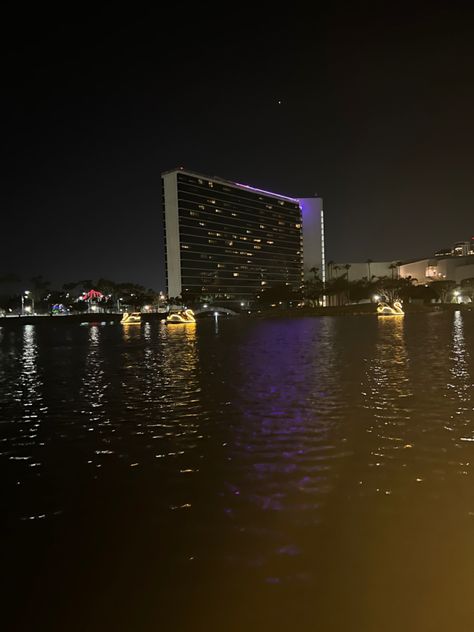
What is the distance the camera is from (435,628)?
11.1ft

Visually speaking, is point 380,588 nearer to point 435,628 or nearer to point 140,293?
point 435,628

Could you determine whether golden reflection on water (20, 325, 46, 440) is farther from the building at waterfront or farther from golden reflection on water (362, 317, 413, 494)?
the building at waterfront

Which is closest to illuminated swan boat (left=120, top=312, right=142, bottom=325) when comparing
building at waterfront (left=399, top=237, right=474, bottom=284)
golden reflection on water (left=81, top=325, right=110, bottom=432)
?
golden reflection on water (left=81, top=325, right=110, bottom=432)

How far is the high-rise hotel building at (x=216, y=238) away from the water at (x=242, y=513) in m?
152

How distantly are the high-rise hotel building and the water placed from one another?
152m

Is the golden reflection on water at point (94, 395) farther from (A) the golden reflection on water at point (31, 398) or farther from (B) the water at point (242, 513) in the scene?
(A) the golden reflection on water at point (31, 398)

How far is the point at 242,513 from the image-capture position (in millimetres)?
5199

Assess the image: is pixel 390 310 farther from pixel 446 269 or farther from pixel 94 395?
pixel 446 269

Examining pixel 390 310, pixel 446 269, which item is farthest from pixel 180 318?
pixel 446 269

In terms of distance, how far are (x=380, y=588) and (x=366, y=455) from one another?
3199 mm

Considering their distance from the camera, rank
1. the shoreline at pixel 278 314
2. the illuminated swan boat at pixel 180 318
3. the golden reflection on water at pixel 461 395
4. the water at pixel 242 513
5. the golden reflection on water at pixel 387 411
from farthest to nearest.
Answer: the shoreline at pixel 278 314
the illuminated swan boat at pixel 180 318
the golden reflection on water at pixel 461 395
the golden reflection on water at pixel 387 411
the water at pixel 242 513

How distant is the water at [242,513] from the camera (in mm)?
3715

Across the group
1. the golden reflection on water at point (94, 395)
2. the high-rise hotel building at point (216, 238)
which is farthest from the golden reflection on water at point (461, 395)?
the high-rise hotel building at point (216, 238)

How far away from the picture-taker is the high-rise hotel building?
545 feet
